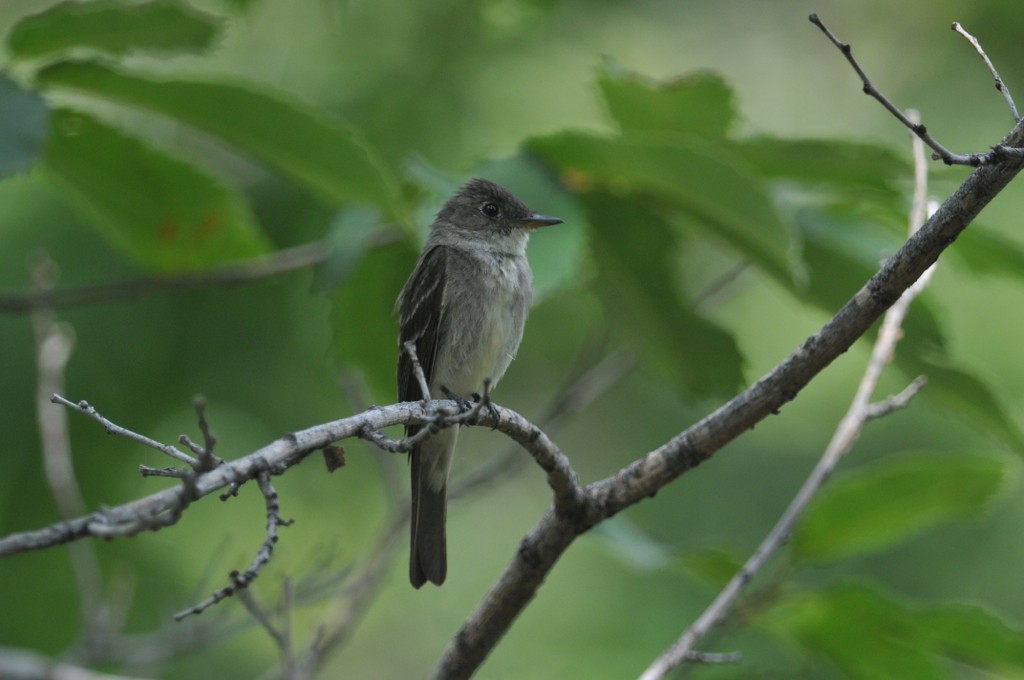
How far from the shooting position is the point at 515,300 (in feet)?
14.0

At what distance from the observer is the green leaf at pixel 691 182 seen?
2.69 m

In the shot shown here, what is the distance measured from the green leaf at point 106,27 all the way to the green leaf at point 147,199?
202mm

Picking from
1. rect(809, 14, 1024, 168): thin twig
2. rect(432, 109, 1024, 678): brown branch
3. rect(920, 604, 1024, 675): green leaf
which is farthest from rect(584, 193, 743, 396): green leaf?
rect(809, 14, 1024, 168): thin twig

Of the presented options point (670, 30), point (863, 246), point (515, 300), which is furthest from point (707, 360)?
point (670, 30)

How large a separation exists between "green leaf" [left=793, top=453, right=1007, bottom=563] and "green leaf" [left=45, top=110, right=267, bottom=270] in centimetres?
181

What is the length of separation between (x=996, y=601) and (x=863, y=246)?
416cm

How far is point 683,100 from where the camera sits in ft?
10.4

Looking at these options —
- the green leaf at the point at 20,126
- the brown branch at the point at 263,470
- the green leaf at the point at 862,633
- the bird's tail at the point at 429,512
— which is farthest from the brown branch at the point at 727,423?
the green leaf at the point at 20,126

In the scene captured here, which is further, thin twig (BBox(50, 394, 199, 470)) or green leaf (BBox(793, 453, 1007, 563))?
green leaf (BBox(793, 453, 1007, 563))

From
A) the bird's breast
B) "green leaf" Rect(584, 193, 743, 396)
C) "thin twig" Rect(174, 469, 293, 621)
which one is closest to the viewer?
"thin twig" Rect(174, 469, 293, 621)

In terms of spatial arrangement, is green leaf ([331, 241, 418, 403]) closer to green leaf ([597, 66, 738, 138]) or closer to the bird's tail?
the bird's tail

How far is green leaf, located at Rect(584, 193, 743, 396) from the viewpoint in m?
3.02

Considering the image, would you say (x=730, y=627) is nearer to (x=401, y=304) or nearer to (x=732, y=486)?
(x=401, y=304)

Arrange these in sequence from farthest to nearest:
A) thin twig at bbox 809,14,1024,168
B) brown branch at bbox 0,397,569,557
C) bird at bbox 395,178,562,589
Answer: bird at bbox 395,178,562,589 → thin twig at bbox 809,14,1024,168 → brown branch at bbox 0,397,569,557
